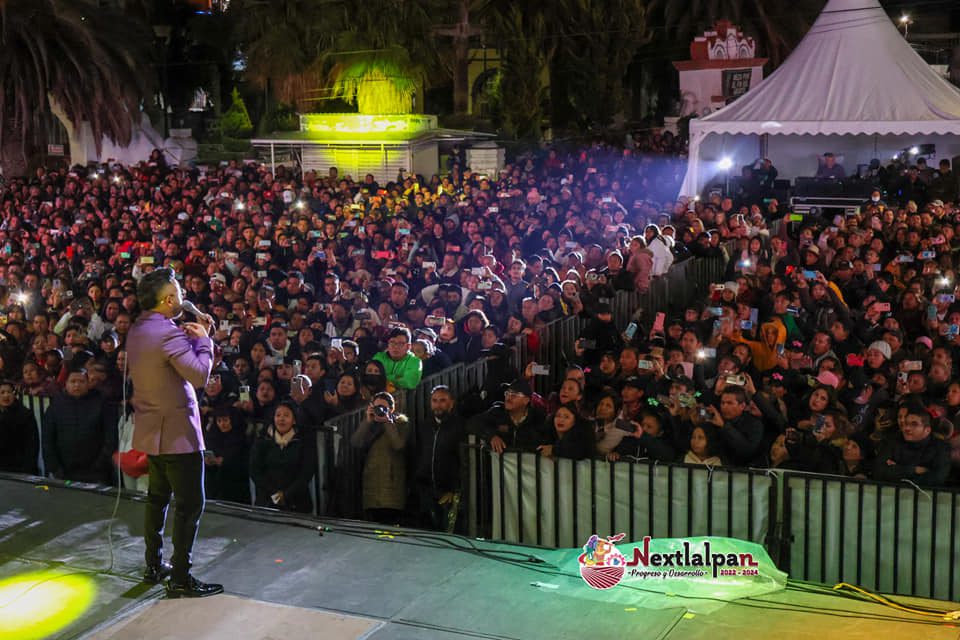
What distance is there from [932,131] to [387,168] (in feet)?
34.0

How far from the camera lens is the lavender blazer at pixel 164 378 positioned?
19.6 feet

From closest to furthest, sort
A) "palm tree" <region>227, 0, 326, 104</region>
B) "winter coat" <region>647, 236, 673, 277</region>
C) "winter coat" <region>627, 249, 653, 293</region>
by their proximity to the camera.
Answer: "winter coat" <region>627, 249, 653, 293</region> < "winter coat" <region>647, 236, 673, 277</region> < "palm tree" <region>227, 0, 326, 104</region>

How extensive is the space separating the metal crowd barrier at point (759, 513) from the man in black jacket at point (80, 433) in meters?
3.03

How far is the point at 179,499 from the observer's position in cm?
618

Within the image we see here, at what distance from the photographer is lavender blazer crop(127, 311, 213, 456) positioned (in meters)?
5.98

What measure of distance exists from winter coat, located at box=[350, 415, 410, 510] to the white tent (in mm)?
13669

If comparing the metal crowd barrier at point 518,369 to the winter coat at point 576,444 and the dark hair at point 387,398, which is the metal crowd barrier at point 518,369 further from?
the winter coat at point 576,444

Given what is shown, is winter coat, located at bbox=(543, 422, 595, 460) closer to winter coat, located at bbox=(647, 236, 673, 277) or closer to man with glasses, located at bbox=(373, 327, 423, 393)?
man with glasses, located at bbox=(373, 327, 423, 393)

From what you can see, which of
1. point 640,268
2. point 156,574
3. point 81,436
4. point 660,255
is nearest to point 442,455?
point 156,574

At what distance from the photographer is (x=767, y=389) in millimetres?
8773

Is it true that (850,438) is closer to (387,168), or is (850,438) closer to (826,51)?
(826,51)

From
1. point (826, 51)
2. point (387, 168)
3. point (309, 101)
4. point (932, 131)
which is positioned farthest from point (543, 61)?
point (932, 131)

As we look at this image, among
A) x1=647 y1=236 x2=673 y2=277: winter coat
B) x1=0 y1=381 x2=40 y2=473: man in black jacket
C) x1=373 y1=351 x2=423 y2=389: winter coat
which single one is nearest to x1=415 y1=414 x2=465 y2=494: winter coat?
x1=373 y1=351 x2=423 y2=389: winter coat

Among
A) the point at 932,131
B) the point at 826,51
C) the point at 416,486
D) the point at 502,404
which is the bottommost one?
the point at 416,486
